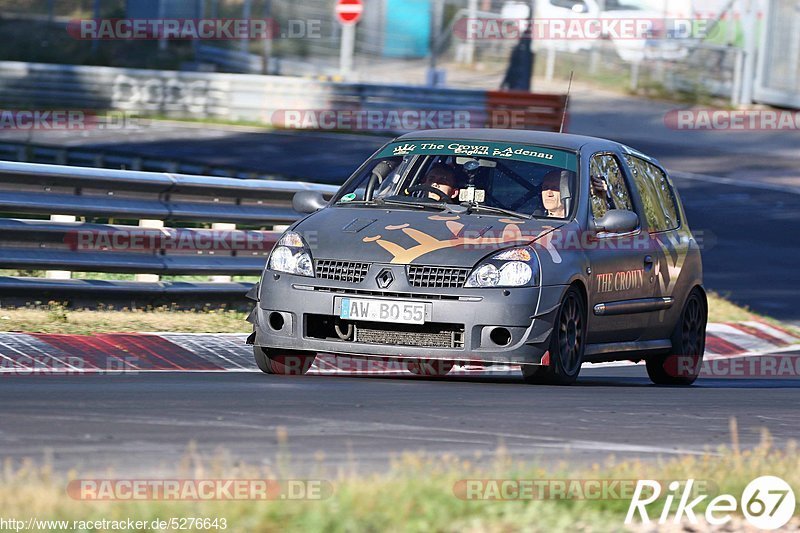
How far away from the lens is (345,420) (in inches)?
257

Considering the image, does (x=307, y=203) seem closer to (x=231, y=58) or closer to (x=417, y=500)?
(x=417, y=500)

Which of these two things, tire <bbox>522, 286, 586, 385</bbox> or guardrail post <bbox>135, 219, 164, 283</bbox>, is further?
guardrail post <bbox>135, 219, 164, 283</bbox>

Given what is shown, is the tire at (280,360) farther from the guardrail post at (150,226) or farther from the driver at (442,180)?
the guardrail post at (150,226)

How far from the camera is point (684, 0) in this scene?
35594mm

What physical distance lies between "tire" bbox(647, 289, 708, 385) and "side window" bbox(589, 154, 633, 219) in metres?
1.02

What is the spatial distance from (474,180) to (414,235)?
100cm

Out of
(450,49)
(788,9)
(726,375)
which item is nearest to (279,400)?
(726,375)

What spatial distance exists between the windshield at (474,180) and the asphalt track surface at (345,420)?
1098mm

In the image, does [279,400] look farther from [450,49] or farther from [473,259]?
[450,49]

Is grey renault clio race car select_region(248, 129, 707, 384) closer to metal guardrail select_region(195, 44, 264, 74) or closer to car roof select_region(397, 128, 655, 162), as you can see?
car roof select_region(397, 128, 655, 162)

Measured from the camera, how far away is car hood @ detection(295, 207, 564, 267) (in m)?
8.22

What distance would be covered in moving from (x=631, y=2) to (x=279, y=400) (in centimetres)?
2981

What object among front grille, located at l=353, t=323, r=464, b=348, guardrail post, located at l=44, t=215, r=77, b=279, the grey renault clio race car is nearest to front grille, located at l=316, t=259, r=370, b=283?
the grey renault clio race car

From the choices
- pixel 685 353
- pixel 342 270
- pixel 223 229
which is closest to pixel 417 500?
pixel 342 270
